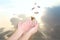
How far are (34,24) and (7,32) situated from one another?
0.23 metres

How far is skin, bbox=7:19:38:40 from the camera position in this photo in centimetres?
85

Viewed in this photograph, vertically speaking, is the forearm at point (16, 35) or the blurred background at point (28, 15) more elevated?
the blurred background at point (28, 15)

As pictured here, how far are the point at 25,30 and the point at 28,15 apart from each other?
123 mm

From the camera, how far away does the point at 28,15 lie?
0.88 meters

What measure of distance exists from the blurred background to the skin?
0.03m

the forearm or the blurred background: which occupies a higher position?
the blurred background

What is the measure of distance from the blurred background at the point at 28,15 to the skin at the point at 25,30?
0.10 ft

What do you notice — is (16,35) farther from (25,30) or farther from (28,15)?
(28,15)

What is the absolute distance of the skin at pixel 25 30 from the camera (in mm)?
851

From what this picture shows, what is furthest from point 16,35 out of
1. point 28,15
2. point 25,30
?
point 28,15

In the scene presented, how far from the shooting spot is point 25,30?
2.83 feet

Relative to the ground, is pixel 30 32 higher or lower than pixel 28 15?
lower

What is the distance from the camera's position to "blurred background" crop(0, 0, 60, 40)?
0.87 m

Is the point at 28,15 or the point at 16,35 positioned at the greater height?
the point at 28,15
